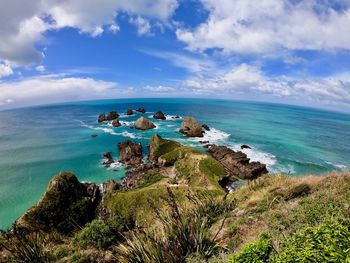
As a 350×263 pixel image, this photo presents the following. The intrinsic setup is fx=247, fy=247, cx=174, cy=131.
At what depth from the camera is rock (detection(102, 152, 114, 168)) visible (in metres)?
47.0

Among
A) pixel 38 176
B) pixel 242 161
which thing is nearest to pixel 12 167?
pixel 38 176

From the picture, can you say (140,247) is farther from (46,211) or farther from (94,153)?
(94,153)

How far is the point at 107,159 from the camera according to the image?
49938 millimetres

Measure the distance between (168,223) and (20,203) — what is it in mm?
34056

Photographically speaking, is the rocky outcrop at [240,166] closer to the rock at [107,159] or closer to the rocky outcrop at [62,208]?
the rock at [107,159]

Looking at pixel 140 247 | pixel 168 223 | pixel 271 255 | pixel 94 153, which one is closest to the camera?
pixel 271 255

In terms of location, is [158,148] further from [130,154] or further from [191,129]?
[191,129]

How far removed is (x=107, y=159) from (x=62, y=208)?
80.1 feet

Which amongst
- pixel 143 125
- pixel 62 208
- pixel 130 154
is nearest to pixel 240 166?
pixel 130 154

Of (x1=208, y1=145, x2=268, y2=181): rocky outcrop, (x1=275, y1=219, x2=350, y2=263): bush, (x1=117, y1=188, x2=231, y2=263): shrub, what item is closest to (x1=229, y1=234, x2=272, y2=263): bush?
(x1=275, y1=219, x2=350, y2=263): bush

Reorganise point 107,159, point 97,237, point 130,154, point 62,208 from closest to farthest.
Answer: point 97,237
point 62,208
point 130,154
point 107,159

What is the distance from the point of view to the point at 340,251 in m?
4.42

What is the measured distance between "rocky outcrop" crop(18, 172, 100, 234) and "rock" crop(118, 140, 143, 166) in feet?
54.3

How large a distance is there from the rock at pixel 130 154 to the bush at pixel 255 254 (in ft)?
135
